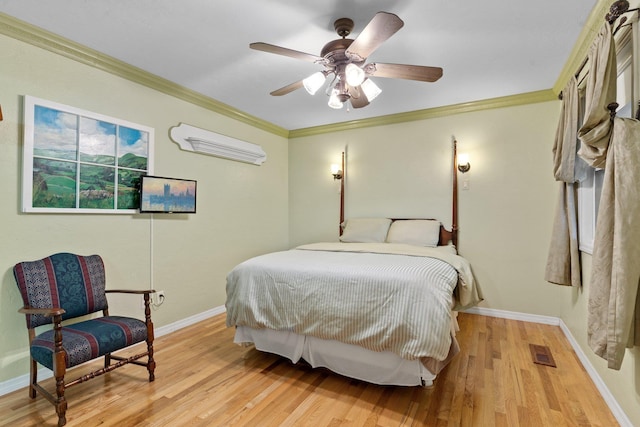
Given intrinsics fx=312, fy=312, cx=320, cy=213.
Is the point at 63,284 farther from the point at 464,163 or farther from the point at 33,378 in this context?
the point at 464,163

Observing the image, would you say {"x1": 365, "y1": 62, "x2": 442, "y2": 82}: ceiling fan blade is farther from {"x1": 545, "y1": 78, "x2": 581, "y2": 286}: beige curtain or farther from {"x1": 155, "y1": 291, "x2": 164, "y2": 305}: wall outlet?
{"x1": 155, "y1": 291, "x2": 164, "y2": 305}: wall outlet

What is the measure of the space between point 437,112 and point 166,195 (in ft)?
10.4

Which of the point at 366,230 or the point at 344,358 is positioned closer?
the point at 344,358

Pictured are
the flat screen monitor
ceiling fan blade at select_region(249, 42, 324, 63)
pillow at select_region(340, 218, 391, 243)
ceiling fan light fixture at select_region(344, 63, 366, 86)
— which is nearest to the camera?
ceiling fan blade at select_region(249, 42, 324, 63)

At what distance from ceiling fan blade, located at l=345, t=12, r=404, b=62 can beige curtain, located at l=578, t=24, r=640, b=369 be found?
1.13m

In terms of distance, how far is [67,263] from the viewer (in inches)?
86.4

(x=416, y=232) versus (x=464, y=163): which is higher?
(x=464, y=163)

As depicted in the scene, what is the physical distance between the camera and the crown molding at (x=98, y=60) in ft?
6.84

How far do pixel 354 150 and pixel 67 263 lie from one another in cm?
334

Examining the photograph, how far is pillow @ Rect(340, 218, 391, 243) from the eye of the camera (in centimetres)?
378

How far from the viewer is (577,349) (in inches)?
100

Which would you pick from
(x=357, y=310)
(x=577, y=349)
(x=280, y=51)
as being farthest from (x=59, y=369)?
(x=577, y=349)

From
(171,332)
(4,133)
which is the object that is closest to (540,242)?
(171,332)

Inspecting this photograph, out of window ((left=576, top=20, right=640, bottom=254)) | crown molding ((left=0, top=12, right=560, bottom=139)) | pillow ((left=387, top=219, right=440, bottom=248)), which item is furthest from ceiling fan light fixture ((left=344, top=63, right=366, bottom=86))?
pillow ((left=387, top=219, right=440, bottom=248))
